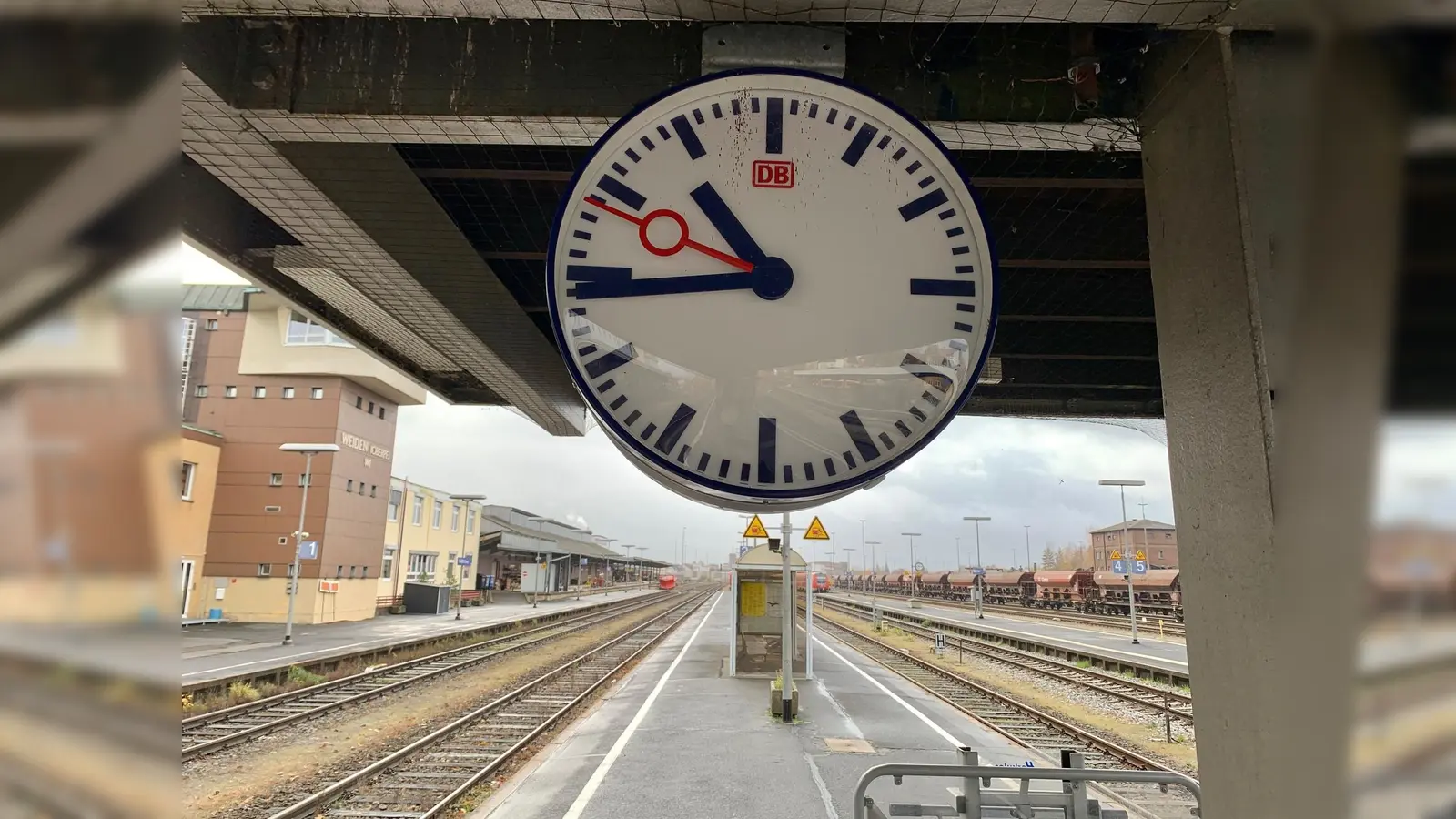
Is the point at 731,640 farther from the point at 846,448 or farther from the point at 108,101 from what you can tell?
the point at 108,101

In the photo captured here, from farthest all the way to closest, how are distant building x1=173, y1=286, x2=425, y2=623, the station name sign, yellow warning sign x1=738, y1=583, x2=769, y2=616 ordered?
the station name sign → distant building x1=173, y1=286, x2=425, y2=623 → yellow warning sign x1=738, y1=583, x2=769, y2=616

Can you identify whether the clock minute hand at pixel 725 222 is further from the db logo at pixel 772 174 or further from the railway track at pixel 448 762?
the railway track at pixel 448 762

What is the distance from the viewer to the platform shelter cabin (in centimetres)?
1298

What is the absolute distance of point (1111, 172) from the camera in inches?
139

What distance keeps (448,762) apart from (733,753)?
3.54 meters

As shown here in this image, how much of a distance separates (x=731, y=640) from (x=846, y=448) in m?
13.1

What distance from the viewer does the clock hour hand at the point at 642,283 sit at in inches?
65.2

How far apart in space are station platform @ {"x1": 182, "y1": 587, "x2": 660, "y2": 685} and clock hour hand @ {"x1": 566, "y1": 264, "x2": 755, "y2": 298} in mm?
10472

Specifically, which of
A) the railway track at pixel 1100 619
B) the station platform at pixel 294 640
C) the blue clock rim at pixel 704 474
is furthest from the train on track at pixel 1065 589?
the blue clock rim at pixel 704 474

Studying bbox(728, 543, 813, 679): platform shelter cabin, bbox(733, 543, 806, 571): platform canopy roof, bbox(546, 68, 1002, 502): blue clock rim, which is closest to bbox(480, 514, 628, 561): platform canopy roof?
bbox(728, 543, 813, 679): platform shelter cabin

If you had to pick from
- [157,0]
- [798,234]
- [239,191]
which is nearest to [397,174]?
[239,191]

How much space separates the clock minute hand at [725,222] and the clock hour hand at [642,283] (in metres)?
0.06

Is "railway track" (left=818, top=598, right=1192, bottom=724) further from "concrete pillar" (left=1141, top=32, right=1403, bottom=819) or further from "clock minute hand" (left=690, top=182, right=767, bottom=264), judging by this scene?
"clock minute hand" (left=690, top=182, right=767, bottom=264)

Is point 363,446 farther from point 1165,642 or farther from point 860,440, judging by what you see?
point 860,440
